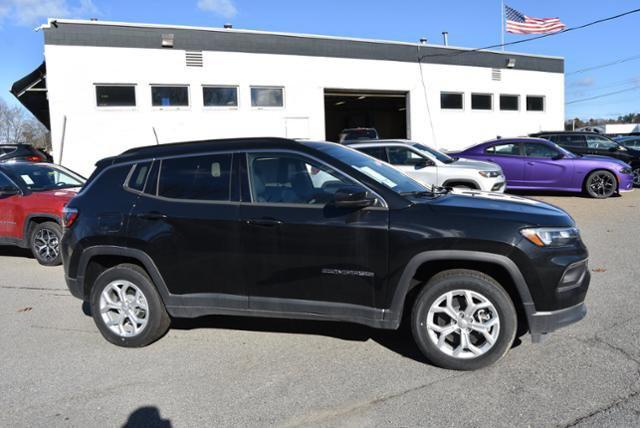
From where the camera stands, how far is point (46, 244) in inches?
319

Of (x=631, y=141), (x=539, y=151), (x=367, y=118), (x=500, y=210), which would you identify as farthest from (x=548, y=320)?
(x=367, y=118)

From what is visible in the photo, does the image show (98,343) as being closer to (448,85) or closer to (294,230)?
(294,230)

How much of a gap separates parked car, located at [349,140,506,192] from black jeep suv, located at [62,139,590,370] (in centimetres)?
654

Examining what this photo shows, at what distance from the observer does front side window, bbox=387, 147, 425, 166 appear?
11594mm

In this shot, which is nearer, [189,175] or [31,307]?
[189,175]

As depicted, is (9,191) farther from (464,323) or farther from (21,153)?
(21,153)

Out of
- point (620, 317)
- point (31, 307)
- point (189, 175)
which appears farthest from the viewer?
point (31, 307)

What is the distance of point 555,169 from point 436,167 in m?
4.10

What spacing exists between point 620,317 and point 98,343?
4.81 meters

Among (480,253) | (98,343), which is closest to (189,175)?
(98,343)

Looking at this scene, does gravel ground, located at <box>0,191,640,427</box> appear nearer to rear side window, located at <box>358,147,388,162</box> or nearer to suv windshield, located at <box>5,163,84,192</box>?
suv windshield, located at <box>5,163,84,192</box>

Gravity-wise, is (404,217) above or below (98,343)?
above

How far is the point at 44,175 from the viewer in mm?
8891

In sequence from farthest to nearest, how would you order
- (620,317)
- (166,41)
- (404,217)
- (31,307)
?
(166,41)
(31,307)
(620,317)
(404,217)
